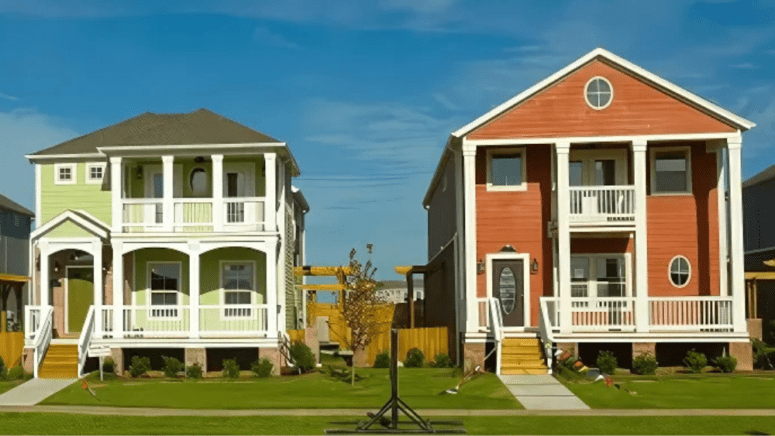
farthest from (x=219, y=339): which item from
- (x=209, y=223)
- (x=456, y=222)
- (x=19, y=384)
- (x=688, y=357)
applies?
(x=688, y=357)

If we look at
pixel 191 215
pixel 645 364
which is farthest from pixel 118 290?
pixel 645 364

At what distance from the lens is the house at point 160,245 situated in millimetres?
30000

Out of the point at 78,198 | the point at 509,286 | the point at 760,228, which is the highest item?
the point at 78,198

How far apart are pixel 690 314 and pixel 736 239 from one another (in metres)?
2.36

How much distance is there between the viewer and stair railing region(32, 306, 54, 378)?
93.6 feet

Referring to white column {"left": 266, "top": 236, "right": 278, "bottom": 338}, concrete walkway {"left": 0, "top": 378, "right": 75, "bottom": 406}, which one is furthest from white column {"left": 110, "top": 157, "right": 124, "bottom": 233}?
concrete walkway {"left": 0, "top": 378, "right": 75, "bottom": 406}

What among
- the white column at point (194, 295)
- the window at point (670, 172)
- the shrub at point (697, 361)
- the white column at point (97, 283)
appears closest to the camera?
the shrub at point (697, 361)

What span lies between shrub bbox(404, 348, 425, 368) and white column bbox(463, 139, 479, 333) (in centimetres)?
310

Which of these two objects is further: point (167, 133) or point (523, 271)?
point (167, 133)

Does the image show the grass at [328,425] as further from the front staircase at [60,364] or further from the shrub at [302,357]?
the shrub at [302,357]

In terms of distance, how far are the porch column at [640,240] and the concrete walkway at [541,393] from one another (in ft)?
11.8

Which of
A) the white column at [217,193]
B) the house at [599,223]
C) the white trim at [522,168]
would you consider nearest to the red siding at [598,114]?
the house at [599,223]

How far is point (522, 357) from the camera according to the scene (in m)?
27.8

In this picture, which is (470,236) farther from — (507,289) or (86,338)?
(86,338)
